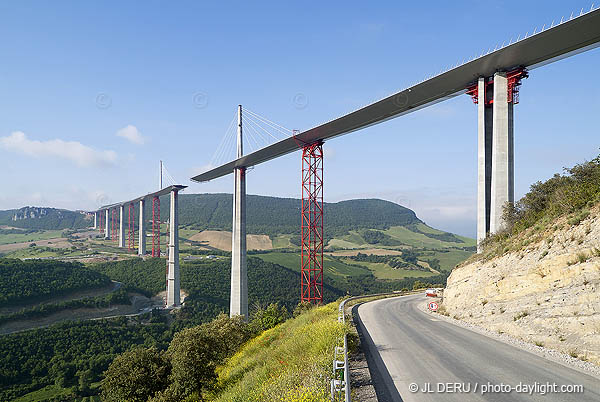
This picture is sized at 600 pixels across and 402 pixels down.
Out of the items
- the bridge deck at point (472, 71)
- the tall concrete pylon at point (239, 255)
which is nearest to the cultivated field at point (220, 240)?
the tall concrete pylon at point (239, 255)

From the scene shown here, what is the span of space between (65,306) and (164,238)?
105 metres

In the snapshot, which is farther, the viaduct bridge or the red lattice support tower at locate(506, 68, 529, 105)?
Result: the red lattice support tower at locate(506, 68, 529, 105)

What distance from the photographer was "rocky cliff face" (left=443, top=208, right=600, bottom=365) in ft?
37.3

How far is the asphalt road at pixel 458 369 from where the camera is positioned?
27.8ft

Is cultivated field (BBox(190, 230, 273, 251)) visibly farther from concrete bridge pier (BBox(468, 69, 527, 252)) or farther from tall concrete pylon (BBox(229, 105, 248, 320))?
concrete bridge pier (BBox(468, 69, 527, 252))

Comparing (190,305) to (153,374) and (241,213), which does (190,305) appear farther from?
(153,374)

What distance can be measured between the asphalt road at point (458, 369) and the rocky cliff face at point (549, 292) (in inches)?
42.2

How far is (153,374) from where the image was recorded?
1858 centimetres

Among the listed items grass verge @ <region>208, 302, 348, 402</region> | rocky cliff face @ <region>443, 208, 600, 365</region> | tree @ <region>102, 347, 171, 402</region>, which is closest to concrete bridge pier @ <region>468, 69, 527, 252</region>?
rocky cliff face @ <region>443, 208, 600, 365</region>

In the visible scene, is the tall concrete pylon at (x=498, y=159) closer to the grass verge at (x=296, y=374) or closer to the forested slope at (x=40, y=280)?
the grass verge at (x=296, y=374)

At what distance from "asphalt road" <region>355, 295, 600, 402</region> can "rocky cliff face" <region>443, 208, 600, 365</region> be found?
42.2 inches

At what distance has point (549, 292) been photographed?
13.5m

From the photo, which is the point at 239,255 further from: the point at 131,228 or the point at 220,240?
the point at 220,240

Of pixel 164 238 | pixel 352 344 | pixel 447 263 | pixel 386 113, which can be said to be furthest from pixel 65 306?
pixel 447 263
